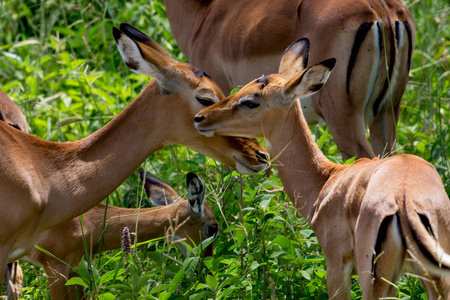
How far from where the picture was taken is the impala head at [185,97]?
4.12m

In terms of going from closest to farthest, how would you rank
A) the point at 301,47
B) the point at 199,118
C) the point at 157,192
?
1. the point at 199,118
2. the point at 301,47
3. the point at 157,192

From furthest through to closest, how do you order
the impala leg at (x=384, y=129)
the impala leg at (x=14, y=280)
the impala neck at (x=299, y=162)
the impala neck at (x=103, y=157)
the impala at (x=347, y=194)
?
the impala leg at (x=384, y=129), the impala leg at (x=14, y=280), the impala neck at (x=299, y=162), the impala neck at (x=103, y=157), the impala at (x=347, y=194)

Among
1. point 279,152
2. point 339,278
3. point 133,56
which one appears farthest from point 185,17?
point 339,278

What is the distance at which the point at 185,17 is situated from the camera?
6.45m

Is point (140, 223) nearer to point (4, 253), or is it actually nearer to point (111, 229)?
point (111, 229)

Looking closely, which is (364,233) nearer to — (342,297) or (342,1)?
(342,297)

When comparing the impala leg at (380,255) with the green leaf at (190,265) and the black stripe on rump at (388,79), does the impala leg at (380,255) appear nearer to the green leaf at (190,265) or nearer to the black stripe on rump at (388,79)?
the green leaf at (190,265)

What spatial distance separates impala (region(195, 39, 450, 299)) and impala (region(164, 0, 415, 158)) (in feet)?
1.93

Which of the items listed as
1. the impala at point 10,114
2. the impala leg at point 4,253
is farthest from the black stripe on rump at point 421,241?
the impala at point 10,114

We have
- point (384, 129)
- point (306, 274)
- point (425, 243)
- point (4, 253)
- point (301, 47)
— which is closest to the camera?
point (425, 243)

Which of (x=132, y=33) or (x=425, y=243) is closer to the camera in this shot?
(x=425, y=243)

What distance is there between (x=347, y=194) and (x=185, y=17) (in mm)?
3187

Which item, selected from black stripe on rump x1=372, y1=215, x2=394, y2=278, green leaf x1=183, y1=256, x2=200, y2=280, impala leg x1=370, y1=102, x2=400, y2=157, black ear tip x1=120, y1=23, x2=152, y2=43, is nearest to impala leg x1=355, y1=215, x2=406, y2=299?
black stripe on rump x1=372, y1=215, x2=394, y2=278

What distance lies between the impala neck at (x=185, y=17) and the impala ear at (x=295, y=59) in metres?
1.79
